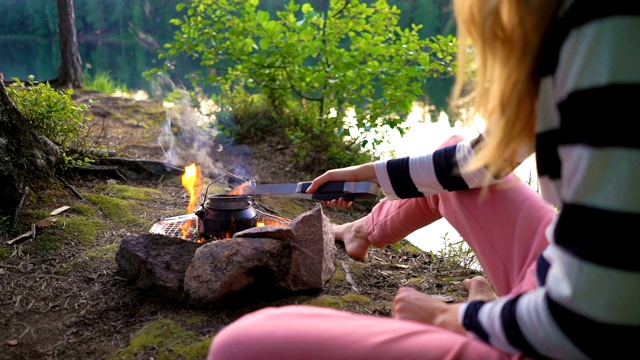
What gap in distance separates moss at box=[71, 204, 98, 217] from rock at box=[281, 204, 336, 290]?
1370 mm

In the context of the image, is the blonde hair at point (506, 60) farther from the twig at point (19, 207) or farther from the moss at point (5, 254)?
the twig at point (19, 207)

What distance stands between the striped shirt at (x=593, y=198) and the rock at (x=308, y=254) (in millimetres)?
1411

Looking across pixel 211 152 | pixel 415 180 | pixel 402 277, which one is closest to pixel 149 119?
pixel 211 152

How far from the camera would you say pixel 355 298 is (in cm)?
239

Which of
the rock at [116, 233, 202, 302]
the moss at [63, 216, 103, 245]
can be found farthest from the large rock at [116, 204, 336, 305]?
the moss at [63, 216, 103, 245]

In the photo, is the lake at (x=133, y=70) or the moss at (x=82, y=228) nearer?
the moss at (x=82, y=228)

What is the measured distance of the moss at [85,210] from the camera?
10.3ft

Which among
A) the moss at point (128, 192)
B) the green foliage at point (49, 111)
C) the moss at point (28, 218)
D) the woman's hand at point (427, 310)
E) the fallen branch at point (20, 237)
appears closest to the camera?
the woman's hand at point (427, 310)

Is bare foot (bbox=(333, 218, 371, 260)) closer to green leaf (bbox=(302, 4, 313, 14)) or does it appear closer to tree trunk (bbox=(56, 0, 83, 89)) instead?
green leaf (bbox=(302, 4, 313, 14))

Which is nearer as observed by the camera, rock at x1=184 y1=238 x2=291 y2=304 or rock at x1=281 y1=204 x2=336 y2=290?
rock at x1=184 y1=238 x2=291 y2=304

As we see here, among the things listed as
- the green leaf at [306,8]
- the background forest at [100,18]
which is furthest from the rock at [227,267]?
the background forest at [100,18]

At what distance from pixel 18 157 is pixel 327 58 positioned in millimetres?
2536

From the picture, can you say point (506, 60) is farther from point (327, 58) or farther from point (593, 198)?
point (327, 58)

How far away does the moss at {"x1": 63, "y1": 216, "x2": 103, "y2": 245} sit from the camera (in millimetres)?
2877
